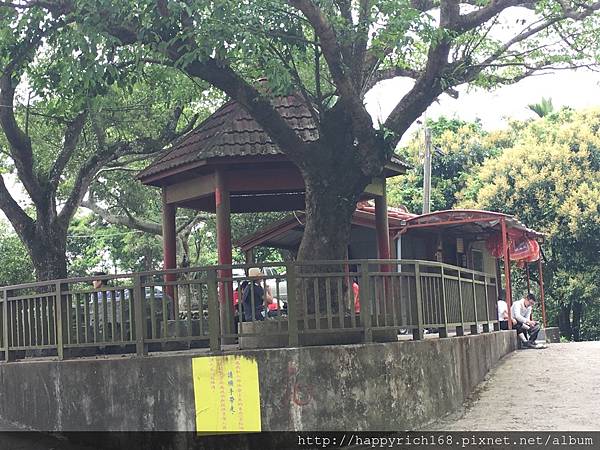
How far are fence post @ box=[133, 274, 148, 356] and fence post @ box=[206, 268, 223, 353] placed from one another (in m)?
0.87

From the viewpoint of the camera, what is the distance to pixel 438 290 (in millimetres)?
10750

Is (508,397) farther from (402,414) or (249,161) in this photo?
(249,161)

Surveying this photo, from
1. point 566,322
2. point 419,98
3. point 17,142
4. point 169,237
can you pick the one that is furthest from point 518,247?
point 17,142

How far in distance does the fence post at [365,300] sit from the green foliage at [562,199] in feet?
55.5

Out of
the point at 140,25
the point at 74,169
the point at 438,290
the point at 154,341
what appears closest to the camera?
the point at 154,341

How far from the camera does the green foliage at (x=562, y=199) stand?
25.0 meters

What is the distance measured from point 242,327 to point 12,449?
343 cm

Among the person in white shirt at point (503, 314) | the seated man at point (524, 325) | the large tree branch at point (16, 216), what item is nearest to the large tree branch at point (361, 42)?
the large tree branch at point (16, 216)

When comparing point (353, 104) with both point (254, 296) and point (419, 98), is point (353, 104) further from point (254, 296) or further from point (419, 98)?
point (254, 296)

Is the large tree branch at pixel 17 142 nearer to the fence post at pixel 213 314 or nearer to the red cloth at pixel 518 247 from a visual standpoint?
the fence post at pixel 213 314

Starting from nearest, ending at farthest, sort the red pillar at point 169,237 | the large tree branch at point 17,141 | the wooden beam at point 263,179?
1. the wooden beam at point 263,179
2. the red pillar at point 169,237
3. the large tree branch at point 17,141

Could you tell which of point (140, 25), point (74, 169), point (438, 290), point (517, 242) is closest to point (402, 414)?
point (438, 290)

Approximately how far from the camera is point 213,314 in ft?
29.4

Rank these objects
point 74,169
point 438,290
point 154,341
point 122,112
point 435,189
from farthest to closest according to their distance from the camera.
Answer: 1. point 435,189
2. point 74,169
3. point 122,112
4. point 438,290
5. point 154,341
